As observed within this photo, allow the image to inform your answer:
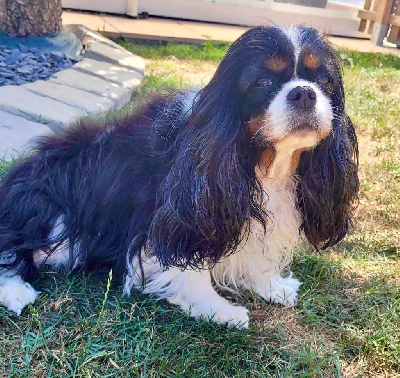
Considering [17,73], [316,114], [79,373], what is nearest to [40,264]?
[79,373]

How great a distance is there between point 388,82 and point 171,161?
16.0 ft

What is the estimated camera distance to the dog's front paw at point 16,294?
208 centimetres

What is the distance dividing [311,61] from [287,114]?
0.22 metres

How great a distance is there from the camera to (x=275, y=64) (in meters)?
1.74

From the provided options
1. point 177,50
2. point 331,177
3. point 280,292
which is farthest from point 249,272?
point 177,50

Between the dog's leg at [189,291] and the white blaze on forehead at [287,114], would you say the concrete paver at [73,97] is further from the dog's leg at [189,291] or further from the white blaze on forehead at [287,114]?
the white blaze on forehead at [287,114]

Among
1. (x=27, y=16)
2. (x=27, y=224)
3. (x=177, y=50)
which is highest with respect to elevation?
(x=27, y=16)

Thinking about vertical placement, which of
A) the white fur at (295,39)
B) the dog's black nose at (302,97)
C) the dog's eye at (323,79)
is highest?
the white fur at (295,39)

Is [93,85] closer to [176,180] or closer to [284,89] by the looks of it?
[176,180]

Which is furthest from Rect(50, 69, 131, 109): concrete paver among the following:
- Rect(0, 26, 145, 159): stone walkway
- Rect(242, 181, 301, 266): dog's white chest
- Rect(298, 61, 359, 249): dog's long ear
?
Rect(298, 61, 359, 249): dog's long ear

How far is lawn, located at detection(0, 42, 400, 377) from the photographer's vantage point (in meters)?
1.87

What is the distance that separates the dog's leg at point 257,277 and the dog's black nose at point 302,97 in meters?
0.72

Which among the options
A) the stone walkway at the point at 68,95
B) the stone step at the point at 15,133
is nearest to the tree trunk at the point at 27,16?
the stone walkway at the point at 68,95

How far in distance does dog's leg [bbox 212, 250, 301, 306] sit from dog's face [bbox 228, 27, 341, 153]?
0.61m
